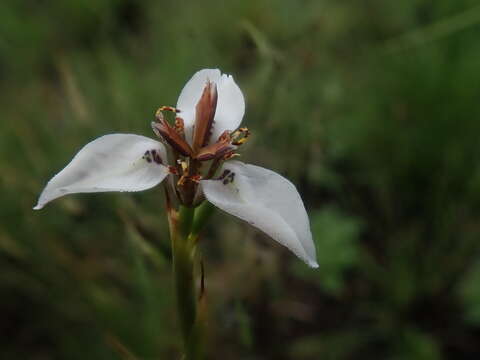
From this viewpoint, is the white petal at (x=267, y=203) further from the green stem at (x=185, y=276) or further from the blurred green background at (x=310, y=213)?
the blurred green background at (x=310, y=213)

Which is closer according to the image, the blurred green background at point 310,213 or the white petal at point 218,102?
the white petal at point 218,102

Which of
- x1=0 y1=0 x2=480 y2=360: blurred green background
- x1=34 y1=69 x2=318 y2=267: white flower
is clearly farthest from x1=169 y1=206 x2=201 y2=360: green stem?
x1=0 y1=0 x2=480 y2=360: blurred green background

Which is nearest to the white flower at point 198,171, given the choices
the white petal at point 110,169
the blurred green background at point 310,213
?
the white petal at point 110,169

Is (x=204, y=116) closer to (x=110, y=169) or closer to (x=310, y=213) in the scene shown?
(x=110, y=169)

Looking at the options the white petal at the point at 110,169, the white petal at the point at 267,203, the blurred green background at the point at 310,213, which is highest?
the white petal at the point at 110,169

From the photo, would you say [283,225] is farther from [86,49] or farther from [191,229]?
[86,49]

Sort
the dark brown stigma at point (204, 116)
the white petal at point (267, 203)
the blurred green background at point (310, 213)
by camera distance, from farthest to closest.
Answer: the blurred green background at point (310, 213) → the dark brown stigma at point (204, 116) → the white petal at point (267, 203)

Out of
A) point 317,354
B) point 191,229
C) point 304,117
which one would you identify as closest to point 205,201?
point 191,229
